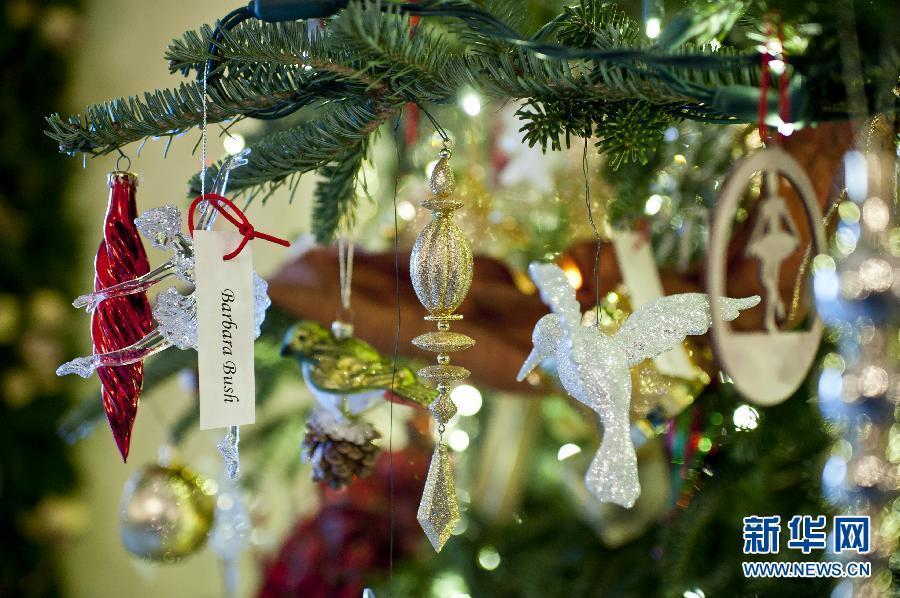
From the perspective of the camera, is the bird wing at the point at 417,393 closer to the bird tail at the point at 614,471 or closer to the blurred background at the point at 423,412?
the blurred background at the point at 423,412

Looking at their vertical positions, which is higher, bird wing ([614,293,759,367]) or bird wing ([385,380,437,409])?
bird wing ([614,293,759,367])

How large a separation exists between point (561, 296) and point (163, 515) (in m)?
0.64

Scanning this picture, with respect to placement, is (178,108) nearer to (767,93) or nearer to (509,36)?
(509,36)

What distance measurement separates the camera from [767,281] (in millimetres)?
461

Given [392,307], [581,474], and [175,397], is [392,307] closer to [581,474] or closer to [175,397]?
[581,474]

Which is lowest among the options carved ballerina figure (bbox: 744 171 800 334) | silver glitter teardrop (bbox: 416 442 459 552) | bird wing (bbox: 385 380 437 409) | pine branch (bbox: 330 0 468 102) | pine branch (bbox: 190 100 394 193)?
silver glitter teardrop (bbox: 416 442 459 552)

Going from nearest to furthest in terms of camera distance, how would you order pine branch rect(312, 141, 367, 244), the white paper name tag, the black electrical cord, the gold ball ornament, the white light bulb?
the black electrical cord → the white paper name tag → pine branch rect(312, 141, 367, 244) → the gold ball ornament → the white light bulb

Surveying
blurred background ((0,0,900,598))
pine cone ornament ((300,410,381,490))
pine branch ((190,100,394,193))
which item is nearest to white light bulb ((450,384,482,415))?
blurred background ((0,0,900,598))

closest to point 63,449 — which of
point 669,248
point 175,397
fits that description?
point 175,397

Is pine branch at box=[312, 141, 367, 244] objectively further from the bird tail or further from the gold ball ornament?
the gold ball ornament

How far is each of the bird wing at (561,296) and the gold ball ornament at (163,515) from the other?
617mm

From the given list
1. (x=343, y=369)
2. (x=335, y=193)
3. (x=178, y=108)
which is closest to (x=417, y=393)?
(x=343, y=369)

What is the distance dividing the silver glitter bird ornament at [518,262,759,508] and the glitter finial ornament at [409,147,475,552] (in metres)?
0.07

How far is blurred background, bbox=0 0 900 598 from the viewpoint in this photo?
0.71m
